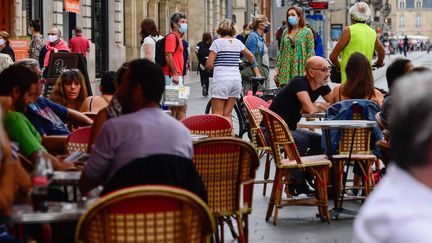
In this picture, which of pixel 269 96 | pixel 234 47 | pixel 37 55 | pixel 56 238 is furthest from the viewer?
pixel 37 55

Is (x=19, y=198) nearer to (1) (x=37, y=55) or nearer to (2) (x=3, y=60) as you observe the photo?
(2) (x=3, y=60)

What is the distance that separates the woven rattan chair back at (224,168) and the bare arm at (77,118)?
2078mm

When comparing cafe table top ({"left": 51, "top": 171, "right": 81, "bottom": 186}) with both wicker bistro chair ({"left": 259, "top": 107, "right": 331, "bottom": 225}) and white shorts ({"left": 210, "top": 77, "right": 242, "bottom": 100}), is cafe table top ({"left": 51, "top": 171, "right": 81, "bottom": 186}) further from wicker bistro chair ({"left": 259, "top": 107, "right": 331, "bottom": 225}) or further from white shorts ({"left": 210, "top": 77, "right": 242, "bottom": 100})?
white shorts ({"left": 210, "top": 77, "right": 242, "bottom": 100})

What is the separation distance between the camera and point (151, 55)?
664 inches

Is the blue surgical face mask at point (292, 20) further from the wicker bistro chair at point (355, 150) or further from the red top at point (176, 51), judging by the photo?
the wicker bistro chair at point (355, 150)

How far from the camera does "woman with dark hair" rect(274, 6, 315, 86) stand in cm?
1579

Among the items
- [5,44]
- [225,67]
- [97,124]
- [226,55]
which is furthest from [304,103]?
[5,44]

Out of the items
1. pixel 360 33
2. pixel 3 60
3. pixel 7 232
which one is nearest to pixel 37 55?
pixel 3 60

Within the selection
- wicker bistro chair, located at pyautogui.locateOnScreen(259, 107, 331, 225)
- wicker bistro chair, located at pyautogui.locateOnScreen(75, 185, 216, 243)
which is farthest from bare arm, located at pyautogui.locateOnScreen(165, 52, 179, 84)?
wicker bistro chair, located at pyautogui.locateOnScreen(75, 185, 216, 243)

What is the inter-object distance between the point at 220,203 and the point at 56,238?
1.38 meters

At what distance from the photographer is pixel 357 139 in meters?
10.4

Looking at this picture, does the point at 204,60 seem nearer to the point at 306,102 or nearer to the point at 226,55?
the point at 226,55

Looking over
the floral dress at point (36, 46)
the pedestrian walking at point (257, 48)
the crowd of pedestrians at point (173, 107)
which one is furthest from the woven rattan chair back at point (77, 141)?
the floral dress at point (36, 46)

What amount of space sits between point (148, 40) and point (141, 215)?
12.1m
